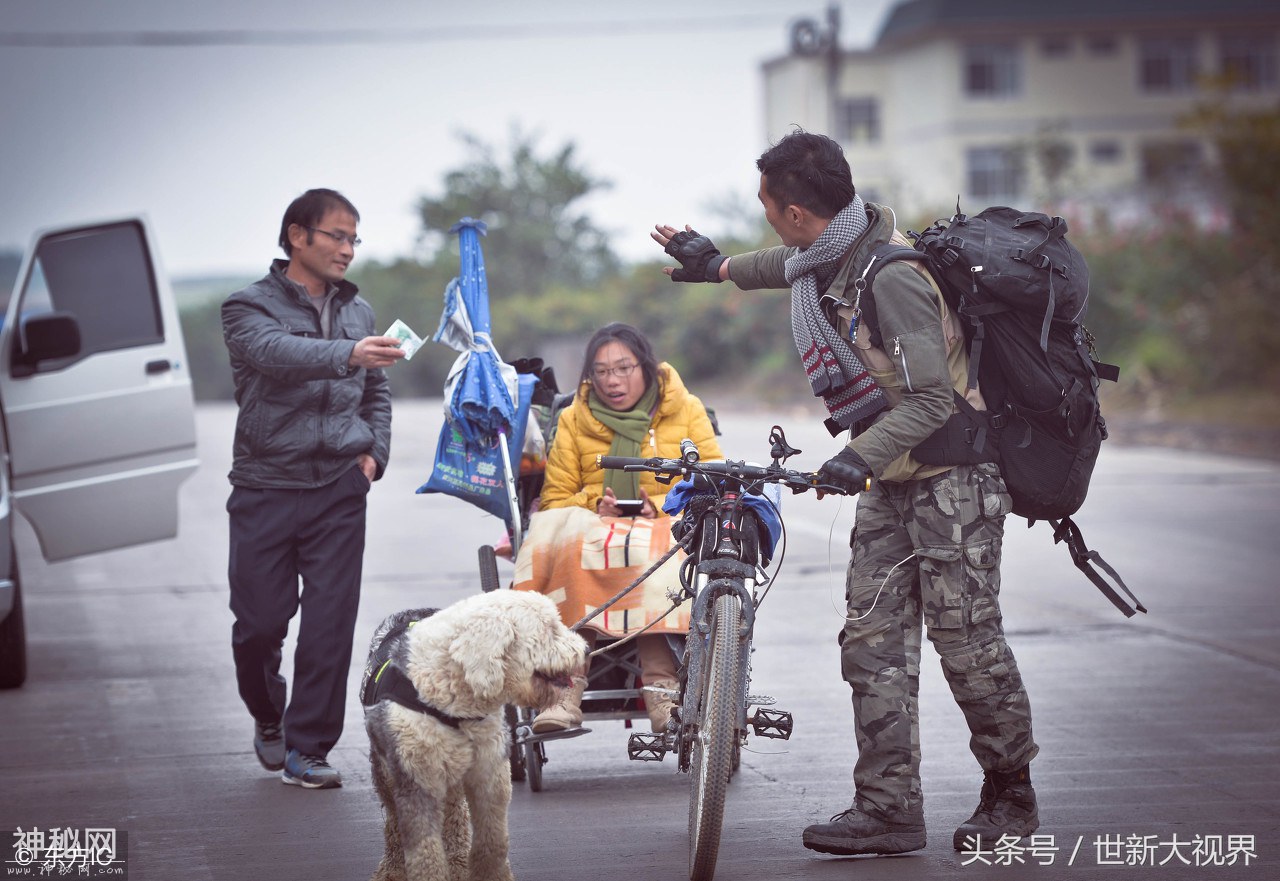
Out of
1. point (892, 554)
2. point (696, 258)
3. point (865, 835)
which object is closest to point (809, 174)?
point (696, 258)

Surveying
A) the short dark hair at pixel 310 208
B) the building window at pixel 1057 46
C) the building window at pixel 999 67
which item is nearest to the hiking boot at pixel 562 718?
the short dark hair at pixel 310 208

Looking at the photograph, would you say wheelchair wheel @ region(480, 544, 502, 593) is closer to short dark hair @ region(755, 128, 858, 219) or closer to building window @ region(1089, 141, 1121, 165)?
short dark hair @ region(755, 128, 858, 219)

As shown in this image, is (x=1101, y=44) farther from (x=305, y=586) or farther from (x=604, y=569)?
(x=305, y=586)

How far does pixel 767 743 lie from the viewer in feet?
22.6

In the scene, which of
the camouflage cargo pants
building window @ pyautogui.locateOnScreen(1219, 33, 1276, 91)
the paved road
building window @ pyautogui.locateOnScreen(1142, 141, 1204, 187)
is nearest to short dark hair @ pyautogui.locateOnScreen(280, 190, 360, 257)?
the paved road

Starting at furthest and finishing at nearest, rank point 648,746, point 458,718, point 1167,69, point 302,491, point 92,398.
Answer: point 1167,69, point 92,398, point 302,491, point 648,746, point 458,718

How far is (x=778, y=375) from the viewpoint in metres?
34.4

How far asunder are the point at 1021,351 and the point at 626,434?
186 cm

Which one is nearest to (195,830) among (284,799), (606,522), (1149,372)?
(284,799)

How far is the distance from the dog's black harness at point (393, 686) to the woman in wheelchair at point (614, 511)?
948 mm

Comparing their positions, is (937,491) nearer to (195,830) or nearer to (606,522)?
(606,522)

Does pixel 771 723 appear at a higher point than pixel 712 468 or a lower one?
lower

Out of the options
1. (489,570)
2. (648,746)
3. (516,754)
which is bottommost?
(516,754)

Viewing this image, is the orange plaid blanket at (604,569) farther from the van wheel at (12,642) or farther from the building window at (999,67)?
the building window at (999,67)
